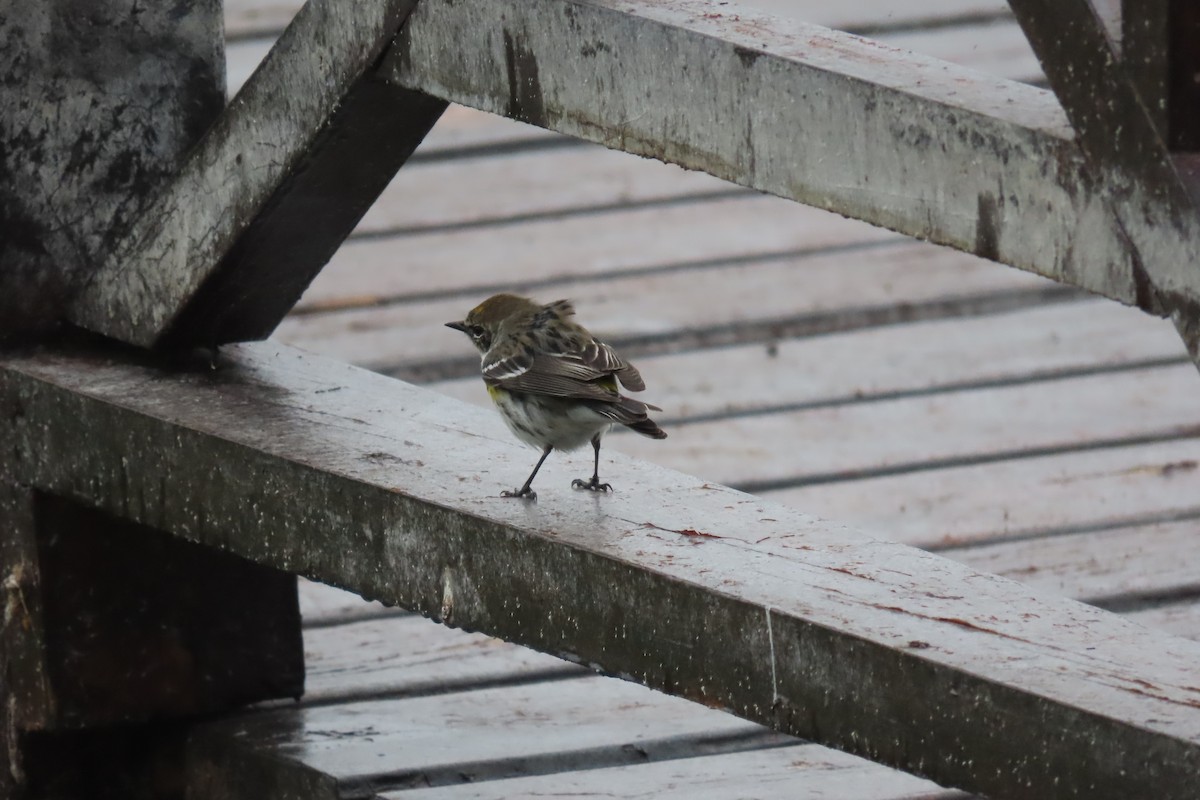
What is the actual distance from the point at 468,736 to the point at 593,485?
521 mm

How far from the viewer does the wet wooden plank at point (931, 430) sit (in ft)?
13.7

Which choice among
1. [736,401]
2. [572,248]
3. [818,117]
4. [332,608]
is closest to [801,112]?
[818,117]

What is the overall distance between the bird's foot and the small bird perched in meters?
0.23

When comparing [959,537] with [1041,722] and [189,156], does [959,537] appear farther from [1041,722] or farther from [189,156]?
[1041,722]

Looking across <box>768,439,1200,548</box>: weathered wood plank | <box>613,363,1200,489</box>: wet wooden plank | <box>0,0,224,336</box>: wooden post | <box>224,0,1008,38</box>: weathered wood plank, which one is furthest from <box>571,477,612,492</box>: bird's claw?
<box>224,0,1008,38</box>: weathered wood plank

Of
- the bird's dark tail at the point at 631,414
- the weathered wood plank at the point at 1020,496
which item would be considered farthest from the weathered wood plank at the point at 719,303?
the bird's dark tail at the point at 631,414

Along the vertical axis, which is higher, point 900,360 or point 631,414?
point 631,414

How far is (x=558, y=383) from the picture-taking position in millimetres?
3463

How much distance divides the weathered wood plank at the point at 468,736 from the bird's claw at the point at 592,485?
1.39ft

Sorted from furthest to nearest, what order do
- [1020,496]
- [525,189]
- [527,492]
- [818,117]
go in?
[525,189] < [1020,496] < [527,492] < [818,117]

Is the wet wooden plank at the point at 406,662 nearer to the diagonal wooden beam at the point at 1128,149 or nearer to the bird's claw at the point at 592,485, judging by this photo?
the bird's claw at the point at 592,485

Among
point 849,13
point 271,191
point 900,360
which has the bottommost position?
point 900,360

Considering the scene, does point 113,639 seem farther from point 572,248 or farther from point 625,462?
point 572,248

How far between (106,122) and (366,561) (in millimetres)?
792
